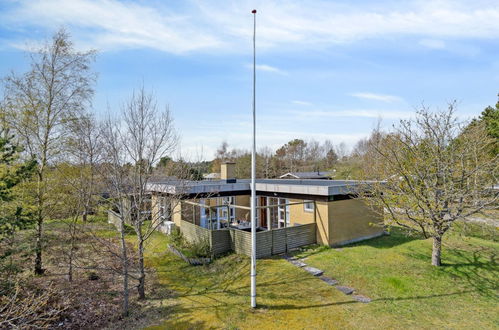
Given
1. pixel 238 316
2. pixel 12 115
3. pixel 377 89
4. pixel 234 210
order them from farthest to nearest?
pixel 234 210, pixel 377 89, pixel 12 115, pixel 238 316

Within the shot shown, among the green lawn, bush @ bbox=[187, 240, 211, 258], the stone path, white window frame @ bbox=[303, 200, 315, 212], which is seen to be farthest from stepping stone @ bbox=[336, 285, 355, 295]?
bush @ bbox=[187, 240, 211, 258]

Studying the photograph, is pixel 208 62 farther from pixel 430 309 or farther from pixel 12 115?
pixel 430 309

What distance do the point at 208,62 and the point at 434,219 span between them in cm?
1059

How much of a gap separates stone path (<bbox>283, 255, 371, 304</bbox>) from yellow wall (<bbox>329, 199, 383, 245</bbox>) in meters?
2.69

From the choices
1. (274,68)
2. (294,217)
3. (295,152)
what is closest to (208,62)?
(274,68)

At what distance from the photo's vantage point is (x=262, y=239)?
12.5 meters

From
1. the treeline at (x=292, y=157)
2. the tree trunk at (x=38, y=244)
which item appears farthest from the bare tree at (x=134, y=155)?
the treeline at (x=292, y=157)

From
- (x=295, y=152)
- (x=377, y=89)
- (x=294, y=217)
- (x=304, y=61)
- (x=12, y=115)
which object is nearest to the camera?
(x=12, y=115)

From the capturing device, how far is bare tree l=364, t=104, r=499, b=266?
991 centimetres

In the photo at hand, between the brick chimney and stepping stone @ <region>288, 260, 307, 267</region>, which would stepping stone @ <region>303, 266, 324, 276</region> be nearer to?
stepping stone @ <region>288, 260, 307, 267</region>

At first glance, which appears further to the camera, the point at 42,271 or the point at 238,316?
the point at 42,271

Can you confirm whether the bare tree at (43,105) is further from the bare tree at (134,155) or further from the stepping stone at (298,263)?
the stepping stone at (298,263)

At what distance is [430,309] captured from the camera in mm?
8078

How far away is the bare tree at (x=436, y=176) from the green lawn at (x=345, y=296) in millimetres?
1635
